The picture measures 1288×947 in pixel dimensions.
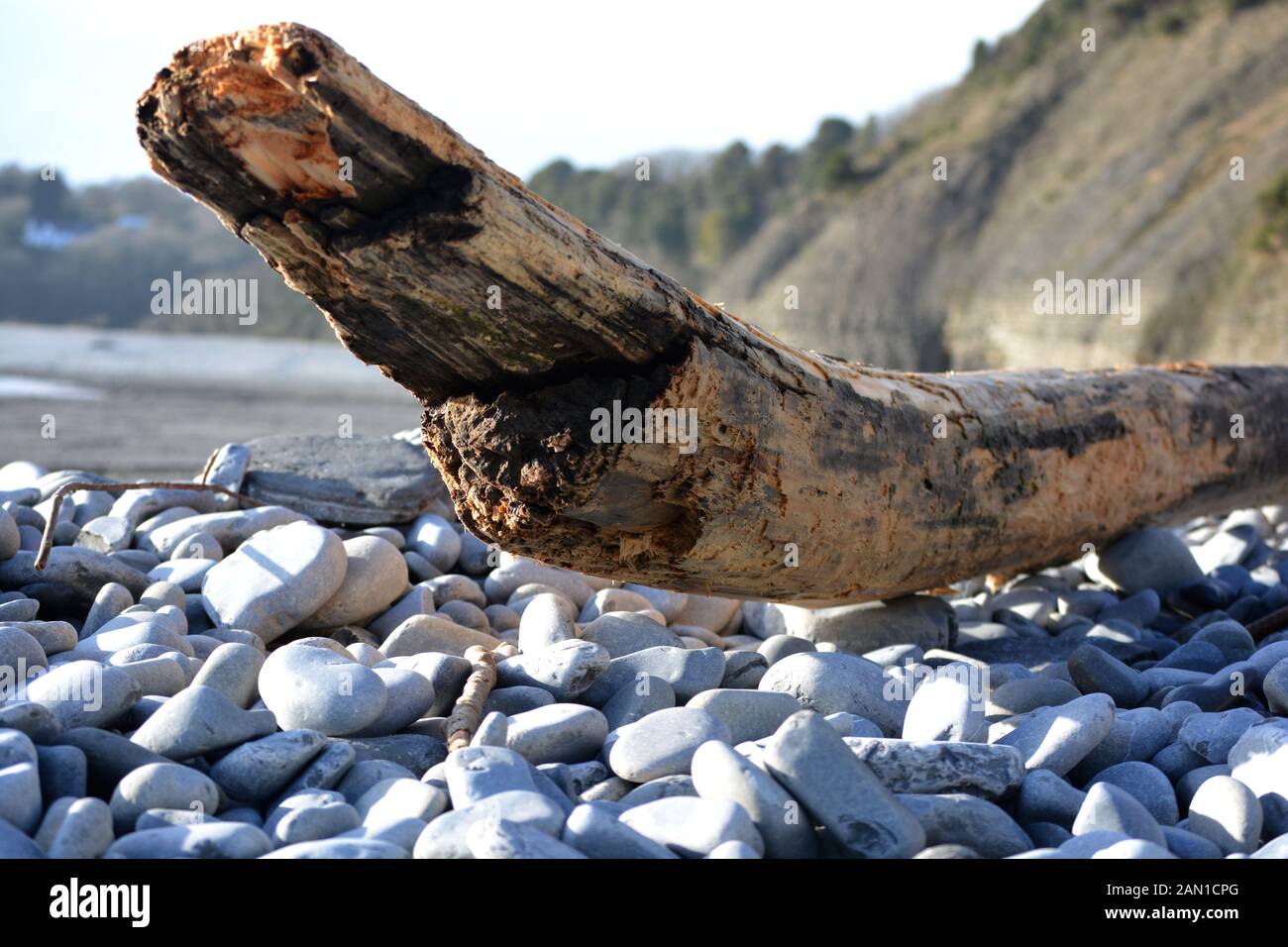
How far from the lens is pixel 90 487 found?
14.0ft

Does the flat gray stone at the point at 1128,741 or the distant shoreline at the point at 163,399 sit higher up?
the distant shoreline at the point at 163,399

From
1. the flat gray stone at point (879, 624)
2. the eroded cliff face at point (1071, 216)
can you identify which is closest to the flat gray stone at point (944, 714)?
the flat gray stone at point (879, 624)

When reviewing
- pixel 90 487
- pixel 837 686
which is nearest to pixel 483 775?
pixel 837 686

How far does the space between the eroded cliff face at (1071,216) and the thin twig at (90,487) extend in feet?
71.5

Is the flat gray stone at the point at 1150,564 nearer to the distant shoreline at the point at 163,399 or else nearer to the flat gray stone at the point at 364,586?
the flat gray stone at the point at 364,586

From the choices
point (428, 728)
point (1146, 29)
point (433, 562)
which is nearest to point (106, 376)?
point (433, 562)

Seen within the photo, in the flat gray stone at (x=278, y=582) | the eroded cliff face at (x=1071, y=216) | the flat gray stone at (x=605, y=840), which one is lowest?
the flat gray stone at (x=605, y=840)

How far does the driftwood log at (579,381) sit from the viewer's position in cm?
234

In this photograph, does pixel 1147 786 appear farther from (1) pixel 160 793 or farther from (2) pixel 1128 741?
(1) pixel 160 793

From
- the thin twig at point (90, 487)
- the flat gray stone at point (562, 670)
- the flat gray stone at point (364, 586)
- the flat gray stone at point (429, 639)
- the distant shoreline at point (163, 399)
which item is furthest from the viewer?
the distant shoreline at point (163, 399)

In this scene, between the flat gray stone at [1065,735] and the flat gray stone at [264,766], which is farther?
the flat gray stone at [1065,735]

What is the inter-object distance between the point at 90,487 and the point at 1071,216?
31486 millimetres
